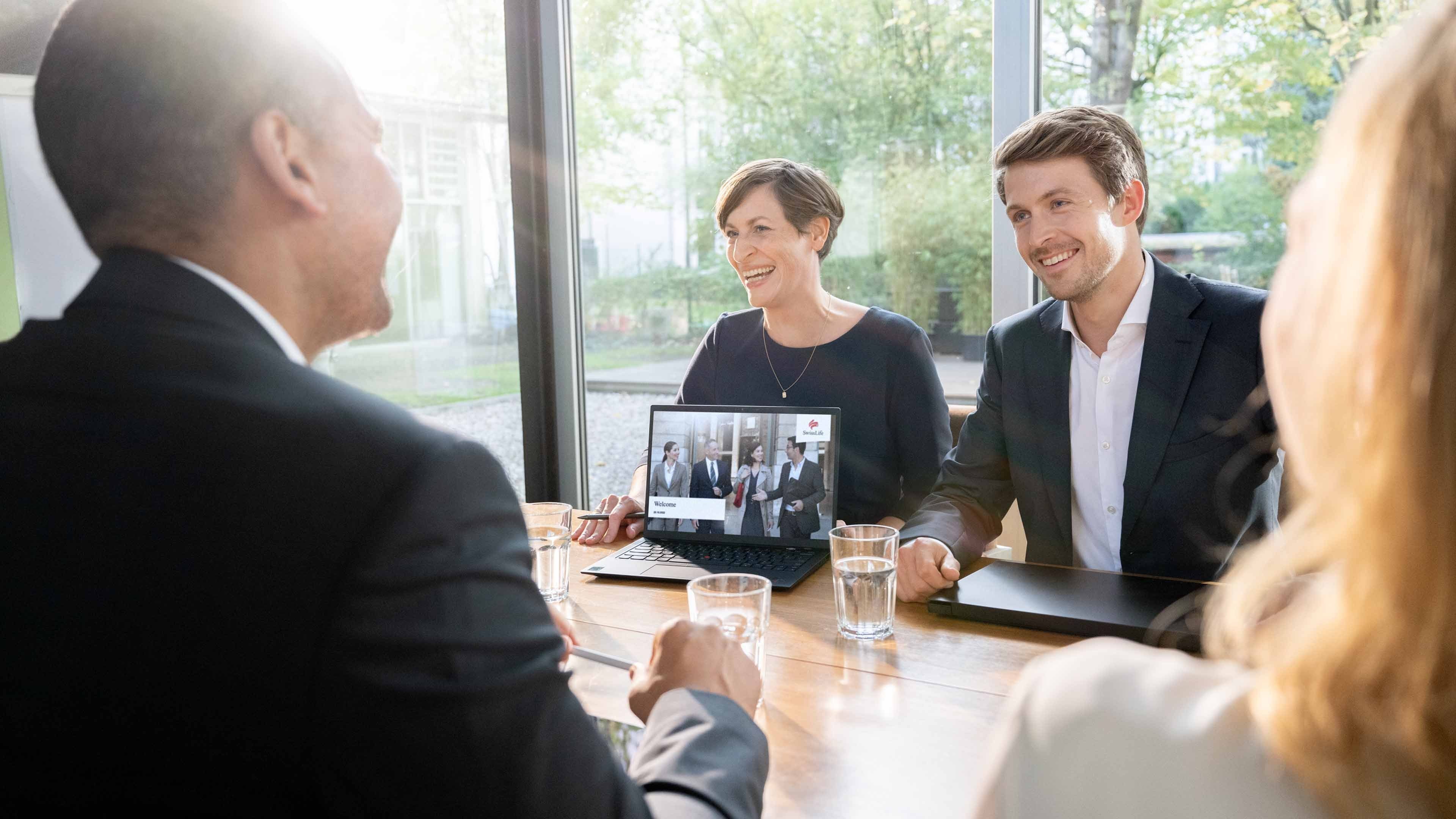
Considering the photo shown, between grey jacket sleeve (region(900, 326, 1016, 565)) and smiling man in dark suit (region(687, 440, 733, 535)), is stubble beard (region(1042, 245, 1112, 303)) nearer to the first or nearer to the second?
grey jacket sleeve (region(900, 326, 1016, 565))

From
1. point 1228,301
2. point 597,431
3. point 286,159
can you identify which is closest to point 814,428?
point 1228,301

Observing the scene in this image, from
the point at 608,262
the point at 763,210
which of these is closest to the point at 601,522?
the point at 763,210

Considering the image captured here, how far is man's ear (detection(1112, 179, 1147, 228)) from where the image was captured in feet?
7.10

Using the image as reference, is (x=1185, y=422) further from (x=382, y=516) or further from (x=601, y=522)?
(x=382, y=516)

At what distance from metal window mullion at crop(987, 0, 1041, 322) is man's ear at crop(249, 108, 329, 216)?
7.41 feet

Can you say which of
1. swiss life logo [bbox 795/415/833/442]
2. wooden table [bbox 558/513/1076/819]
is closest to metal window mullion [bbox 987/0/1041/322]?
swiss life logo [bbox 795/415/833/442]

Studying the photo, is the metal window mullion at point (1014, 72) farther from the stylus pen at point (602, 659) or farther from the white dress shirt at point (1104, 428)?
the stylus pen at point (602, 659)

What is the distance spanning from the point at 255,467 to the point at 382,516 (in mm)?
100

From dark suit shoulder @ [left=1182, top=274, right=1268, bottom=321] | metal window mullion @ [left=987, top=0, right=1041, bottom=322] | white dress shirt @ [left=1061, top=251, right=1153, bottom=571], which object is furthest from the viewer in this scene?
metal window mullion @ [left=987, top=0, right=1041, bottom=322]

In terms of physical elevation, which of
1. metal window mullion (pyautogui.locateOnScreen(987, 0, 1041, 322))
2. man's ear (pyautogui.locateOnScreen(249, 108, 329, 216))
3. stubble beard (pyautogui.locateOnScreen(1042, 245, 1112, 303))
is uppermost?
metal window mullion (pyautogui.locateOnScreen(987, 0, 1041, 322))

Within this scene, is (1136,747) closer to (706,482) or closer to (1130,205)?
(706,482)

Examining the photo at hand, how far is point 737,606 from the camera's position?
1.25 m

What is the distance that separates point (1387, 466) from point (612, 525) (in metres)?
1.64

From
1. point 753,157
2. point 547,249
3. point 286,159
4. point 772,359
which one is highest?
point 753,157
